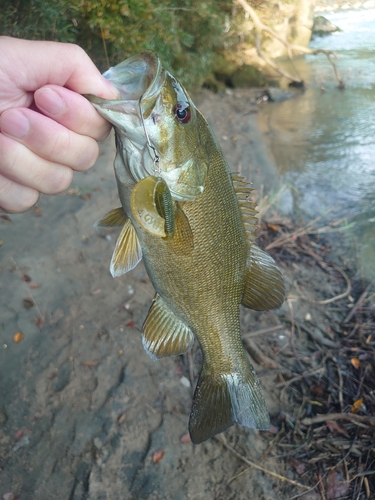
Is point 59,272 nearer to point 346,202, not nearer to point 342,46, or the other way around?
point 346,202

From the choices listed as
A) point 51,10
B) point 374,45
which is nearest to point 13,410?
point 51,10

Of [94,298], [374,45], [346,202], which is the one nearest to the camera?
[94,298]

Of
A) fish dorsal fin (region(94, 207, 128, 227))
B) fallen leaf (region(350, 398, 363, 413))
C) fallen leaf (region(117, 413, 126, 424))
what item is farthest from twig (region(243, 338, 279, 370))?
fish dorsal fin (region(94, 207, 128, 227))

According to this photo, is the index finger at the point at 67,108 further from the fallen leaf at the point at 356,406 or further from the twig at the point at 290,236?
the twig at the point at 290,236

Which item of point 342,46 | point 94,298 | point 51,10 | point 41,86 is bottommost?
point 342,46

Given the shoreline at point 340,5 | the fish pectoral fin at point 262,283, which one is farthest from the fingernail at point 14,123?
the shoreline at point 340,5

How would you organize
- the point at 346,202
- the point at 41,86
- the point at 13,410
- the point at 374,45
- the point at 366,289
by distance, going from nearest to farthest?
the point at 41,86
the point at 13,410
the point at 366,289
the point at 346,202
the point at 374,45

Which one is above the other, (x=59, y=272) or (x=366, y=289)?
(x=59, y=272)

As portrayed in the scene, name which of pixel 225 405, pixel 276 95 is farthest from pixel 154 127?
pixel 276 95
